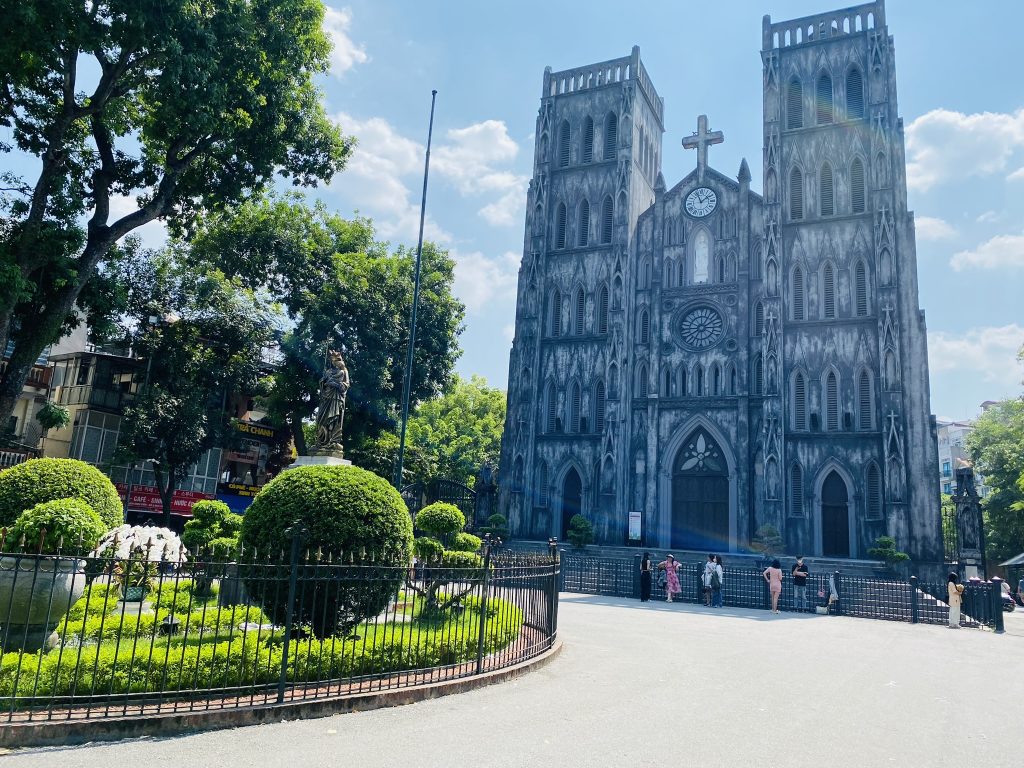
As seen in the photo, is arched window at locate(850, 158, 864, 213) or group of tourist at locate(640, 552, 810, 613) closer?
group of tourist at locate(640, 552, 810, 613)

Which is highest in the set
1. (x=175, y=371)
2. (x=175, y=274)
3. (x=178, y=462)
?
(x=175, y=274)

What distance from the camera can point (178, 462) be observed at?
28266 millimetres

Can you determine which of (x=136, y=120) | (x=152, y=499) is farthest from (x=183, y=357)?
(x=136, y=120)

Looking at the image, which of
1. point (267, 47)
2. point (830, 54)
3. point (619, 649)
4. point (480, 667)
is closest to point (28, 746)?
point (480, 667)

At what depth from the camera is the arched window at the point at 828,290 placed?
32406mm

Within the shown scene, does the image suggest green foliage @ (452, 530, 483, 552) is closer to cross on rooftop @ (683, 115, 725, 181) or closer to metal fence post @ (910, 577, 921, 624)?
metal fence post @ (910, 577, 921, 624)

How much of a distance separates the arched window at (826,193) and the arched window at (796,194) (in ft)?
2.64

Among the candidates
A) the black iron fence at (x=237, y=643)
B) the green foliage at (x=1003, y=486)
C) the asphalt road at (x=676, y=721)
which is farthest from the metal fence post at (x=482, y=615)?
the green foliage at (x=1003, y=486)

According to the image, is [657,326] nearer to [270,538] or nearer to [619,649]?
[619,649]

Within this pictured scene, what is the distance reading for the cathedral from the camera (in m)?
30.4

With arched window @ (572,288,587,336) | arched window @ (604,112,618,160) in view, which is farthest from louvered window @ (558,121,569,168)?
arched window @ (572,288,587,336)

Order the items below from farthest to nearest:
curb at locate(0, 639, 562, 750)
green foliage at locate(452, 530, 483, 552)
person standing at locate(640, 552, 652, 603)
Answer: person standing at locate(640, 552, 652, 603) < green foliage at locate(452, 530, 483, 552) < curb at locate(0, 639, 562, 750)

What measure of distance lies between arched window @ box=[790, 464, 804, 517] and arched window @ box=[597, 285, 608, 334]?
11182 mm

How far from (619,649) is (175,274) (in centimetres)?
2500
